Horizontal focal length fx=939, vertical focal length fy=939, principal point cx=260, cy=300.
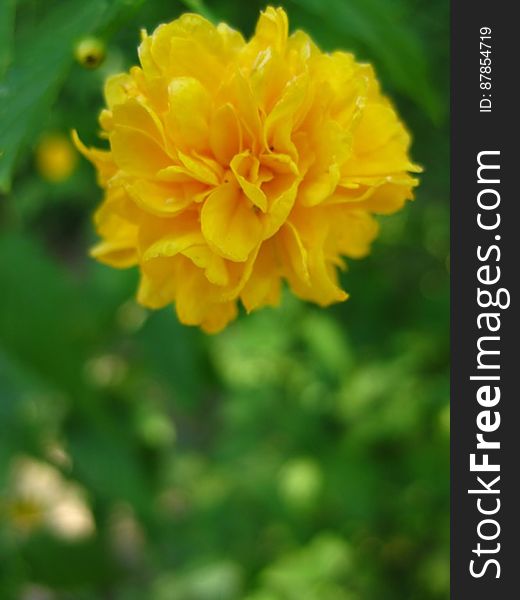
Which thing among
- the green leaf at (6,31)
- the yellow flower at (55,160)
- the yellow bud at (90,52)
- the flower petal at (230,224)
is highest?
the yellow flower at (55,160)

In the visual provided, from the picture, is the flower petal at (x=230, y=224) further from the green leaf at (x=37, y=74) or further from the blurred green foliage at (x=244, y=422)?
the blurred green foliage at (x=244, y=422)

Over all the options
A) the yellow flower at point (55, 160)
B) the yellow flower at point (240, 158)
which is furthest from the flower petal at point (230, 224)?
the yellow flower at point (55, 160)

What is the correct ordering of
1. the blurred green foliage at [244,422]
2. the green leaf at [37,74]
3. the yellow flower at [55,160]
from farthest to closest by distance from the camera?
1. the yellow flower at [55,160]
2. the blurred green foliage at [244,422]
3. the green leaf at [37,74]

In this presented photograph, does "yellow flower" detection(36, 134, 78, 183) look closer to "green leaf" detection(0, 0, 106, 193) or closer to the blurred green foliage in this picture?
the blurred green foliage

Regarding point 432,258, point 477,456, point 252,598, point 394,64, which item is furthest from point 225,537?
point 394,64

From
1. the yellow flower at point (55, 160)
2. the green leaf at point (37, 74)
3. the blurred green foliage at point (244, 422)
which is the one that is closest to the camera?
the green leaf at point (37, 74)

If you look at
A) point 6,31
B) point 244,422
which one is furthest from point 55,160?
point 6,31

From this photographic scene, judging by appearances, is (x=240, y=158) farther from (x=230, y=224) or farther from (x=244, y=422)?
(x=244, y=422)
